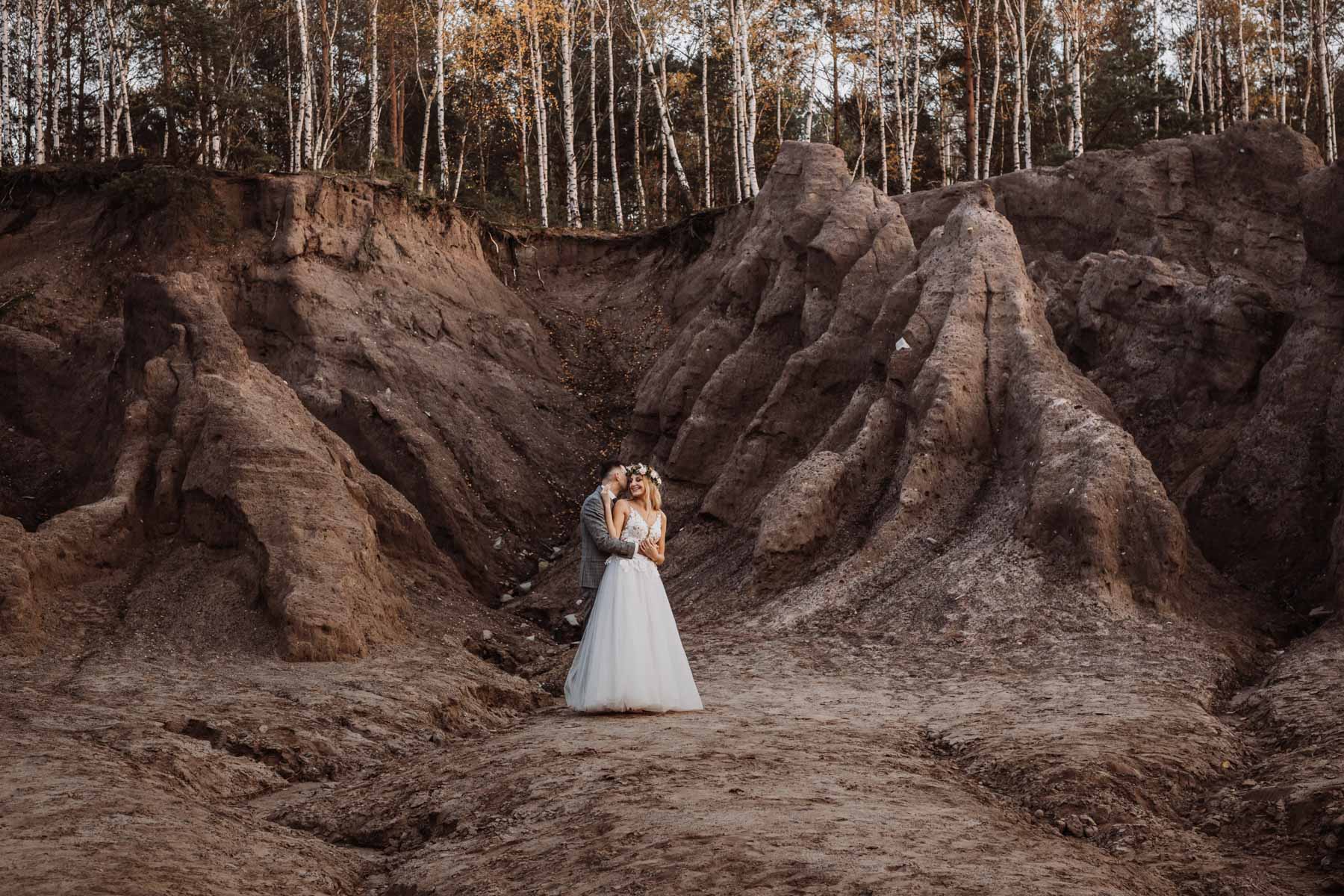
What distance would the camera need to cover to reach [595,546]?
492 inches

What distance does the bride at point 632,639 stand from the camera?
→ 35.9 feet

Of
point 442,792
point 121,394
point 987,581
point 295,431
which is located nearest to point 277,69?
point 121,394

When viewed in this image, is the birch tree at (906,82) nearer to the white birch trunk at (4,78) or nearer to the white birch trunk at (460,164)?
the white birch trunk at (460,164)

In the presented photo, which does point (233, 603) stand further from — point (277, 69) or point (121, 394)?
point (277, 69)

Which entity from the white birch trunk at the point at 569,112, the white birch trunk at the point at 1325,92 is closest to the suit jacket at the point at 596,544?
the white birch trunk at the point at 569,112

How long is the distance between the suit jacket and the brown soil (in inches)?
55.7

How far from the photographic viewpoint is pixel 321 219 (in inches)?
1014

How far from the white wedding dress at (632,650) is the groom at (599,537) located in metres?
0.10

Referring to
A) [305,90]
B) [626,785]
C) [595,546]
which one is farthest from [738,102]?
[626,785]

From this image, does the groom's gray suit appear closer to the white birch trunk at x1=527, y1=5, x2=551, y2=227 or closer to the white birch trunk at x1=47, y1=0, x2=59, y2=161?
the white birch trunk at x1=527, y1=5, x2=551, y2=227

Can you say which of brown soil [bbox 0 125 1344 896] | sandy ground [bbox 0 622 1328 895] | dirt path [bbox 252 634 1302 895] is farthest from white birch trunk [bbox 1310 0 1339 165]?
dirt path [bbox 252 634 1302 895]

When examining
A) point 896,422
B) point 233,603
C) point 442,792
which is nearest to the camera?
point 442,792

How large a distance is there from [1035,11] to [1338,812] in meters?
37.4

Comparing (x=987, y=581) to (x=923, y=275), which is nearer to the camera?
(x=987, y=581)
